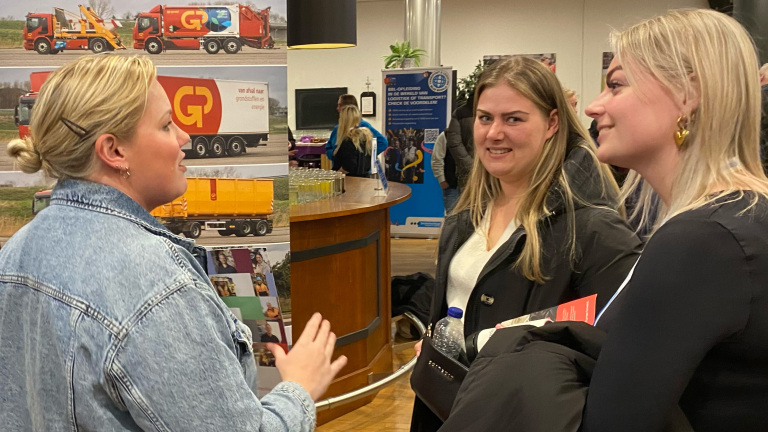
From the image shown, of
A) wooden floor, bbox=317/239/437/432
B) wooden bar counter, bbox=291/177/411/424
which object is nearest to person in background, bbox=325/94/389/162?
wooden bar counter, bbox=291/177/411/424

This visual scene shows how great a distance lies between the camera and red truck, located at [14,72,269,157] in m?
2.63

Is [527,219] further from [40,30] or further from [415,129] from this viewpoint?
[415,129]

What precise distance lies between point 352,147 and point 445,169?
43.3 inches

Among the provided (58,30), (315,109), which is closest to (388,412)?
(58,30)

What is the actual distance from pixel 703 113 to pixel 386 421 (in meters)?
3.11

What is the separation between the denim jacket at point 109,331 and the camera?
1.02m

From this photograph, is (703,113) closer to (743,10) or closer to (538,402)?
(538,402)

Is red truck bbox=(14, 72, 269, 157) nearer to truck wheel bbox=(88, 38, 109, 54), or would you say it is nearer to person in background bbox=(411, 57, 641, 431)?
truck wheel bbox=(88, 38, 109, 54)

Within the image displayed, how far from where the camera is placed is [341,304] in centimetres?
412

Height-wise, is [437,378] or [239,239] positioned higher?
[239,239]

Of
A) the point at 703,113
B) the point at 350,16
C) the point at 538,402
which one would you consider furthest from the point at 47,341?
the point at 350,16

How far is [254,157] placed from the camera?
2.77 meters

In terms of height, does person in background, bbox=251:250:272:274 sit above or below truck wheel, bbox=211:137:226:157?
below

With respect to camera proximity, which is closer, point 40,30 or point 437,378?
point 437,378
